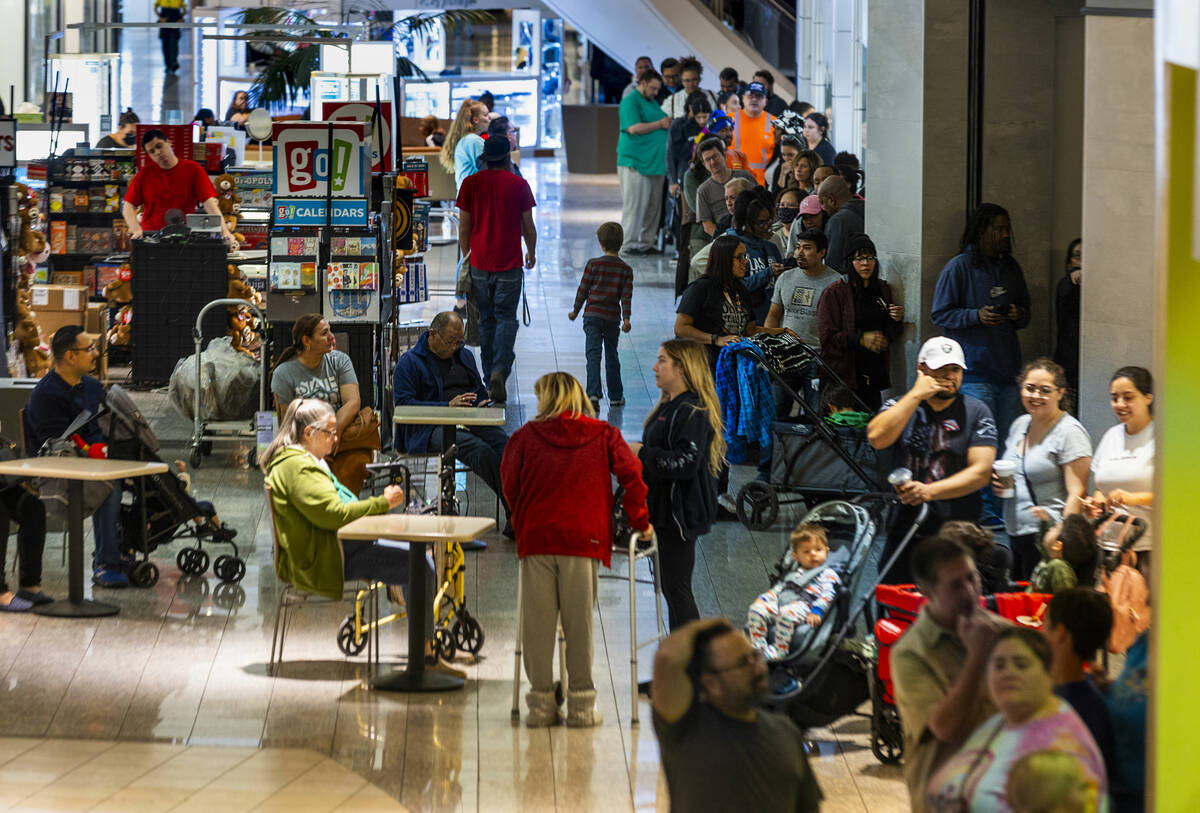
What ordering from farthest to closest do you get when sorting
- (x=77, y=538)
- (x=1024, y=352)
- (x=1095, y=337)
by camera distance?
(x=1024, y=352) < (x=1095, y=337) < (x=77, y=538)

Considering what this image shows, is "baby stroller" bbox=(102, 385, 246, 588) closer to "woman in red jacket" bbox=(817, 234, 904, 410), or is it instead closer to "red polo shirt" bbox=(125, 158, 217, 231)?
"woman in red jacket" bbox=(817, 234, 904, 410)

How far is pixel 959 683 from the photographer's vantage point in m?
4.22

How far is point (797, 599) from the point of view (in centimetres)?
672

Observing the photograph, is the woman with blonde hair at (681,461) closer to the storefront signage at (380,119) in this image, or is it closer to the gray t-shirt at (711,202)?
the storefront signage at (380,119)

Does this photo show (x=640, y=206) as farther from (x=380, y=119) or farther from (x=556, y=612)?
(x=556, y=612)

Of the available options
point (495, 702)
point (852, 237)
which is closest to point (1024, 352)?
point (852, 237)

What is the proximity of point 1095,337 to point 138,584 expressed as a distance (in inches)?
208

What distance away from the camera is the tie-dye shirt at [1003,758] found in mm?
3758

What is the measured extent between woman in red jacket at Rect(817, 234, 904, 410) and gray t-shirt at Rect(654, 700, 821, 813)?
20.3 feet

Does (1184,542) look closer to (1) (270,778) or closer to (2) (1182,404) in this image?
(2) (1182,404)

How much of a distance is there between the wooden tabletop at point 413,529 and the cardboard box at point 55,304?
741 cm

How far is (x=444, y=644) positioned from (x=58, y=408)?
2616mm

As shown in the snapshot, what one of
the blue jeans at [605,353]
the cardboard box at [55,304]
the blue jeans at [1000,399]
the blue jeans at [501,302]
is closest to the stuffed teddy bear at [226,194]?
the cardboard box at [55,304]

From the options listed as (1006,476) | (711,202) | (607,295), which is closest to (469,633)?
(1006,476)
